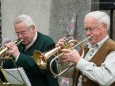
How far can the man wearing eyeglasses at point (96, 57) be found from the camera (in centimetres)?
425

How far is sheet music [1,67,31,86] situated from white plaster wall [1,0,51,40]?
3366 millimetres

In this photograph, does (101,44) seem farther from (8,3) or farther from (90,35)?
(8,3)

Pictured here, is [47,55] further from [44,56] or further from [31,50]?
[31,50]

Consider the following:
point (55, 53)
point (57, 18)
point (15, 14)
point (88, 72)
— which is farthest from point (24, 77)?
point (15, 14)

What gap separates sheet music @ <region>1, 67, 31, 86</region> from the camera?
4.70 meters

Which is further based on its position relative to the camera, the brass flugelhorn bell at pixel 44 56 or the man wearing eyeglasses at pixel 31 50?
the man wearing eyeglasses at pixel 31 50

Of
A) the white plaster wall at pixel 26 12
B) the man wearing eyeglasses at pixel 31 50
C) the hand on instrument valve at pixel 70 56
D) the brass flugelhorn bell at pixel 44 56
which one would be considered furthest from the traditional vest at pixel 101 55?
the white plaster wall at pixel 26 12

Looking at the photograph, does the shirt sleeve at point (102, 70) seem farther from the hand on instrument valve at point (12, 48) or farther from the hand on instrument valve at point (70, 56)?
the hand on instrument valve at point (12, 48)

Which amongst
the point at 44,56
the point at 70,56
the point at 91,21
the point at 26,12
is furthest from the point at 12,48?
the point at 26,12

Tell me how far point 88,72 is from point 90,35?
1.27 ft

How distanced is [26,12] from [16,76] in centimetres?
383

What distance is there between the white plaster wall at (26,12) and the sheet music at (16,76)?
337 centimetres

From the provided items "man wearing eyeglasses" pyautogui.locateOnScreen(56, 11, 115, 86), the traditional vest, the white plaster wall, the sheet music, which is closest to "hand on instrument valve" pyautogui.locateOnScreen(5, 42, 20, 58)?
the sheet music

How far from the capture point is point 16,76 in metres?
4.78
